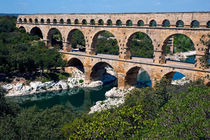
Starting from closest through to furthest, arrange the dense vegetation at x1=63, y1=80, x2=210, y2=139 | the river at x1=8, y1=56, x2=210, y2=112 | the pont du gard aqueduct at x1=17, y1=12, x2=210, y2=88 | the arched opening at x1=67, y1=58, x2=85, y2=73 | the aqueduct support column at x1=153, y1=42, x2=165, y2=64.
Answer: the dense vegetation at x1=63, y1=80, x2=210, y2=139 → the pont du gard aqueduct at x1=17, y1=12, x2=210, y2=88 → the aqueduct support column at x1=153, y1=42, x2=165, y2=64 → the river at x1=8, y1=56, x2=210, y2=112 → the arched opening at x1=67, y1=58, x2=85, y2=73

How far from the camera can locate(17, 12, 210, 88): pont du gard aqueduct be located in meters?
23.4

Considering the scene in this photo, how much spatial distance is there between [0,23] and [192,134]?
46157 mm

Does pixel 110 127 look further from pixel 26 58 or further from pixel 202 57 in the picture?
pixel 26 58

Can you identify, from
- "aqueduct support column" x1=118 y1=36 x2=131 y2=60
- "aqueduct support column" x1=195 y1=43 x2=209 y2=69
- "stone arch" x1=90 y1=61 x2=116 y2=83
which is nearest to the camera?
"aqueduct support column" x1=195 y1=43 x2=209 y2=69

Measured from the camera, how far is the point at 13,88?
3036 centimetres

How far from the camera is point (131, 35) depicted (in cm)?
2842

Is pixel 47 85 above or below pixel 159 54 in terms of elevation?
below

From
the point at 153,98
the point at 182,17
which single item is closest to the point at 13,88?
the point at 153,98

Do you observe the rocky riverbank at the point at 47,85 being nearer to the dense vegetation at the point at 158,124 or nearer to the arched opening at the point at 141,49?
the arched opening at the point at 141,49

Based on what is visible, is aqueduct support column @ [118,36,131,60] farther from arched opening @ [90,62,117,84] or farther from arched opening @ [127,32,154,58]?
arched opening @ [127,32,154,58]

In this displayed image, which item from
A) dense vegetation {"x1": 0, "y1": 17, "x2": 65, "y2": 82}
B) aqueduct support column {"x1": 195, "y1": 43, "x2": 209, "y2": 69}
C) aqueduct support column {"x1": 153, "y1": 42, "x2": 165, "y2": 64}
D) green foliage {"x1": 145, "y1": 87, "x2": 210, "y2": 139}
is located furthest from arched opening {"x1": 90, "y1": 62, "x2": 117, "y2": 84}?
green foliage {"x1": 145, "y1": 87, "x2": 210, "y2": 139}

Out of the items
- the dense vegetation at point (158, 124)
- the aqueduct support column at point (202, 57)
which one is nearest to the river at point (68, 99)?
the aqueduct support column at point (202, 57)

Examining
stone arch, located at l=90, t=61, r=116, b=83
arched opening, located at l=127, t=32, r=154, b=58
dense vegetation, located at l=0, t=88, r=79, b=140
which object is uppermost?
arched opening, located at l=127, t=32, r=154, b=58

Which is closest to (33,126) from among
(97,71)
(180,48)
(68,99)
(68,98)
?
(68,99)
